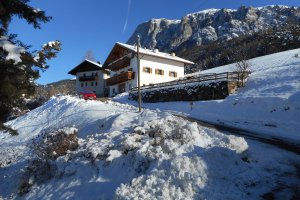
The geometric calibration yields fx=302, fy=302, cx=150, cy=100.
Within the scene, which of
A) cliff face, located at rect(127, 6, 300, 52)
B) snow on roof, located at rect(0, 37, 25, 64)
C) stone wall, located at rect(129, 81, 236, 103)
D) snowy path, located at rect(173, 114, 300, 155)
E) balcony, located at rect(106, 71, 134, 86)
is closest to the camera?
snow on roof, located at rect(0, 37, 25, 64)

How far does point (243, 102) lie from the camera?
2502cm

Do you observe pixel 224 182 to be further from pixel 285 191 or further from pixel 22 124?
pixel 22 124

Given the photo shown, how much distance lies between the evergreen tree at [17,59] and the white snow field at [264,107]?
1227 centimetres

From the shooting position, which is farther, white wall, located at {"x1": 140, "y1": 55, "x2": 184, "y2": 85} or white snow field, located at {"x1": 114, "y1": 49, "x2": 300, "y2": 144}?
white wall, located at {"x1": 140, "y1": 55, "x2": 184, "y2": 85}

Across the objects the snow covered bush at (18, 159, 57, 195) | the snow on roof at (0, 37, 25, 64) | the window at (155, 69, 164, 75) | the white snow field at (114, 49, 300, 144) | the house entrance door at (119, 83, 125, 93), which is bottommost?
the snow covered bush at (18, 159, 57, 195)

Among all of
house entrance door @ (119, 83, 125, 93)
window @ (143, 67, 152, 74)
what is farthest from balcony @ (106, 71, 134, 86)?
window @ (143, 67, 152, 74)

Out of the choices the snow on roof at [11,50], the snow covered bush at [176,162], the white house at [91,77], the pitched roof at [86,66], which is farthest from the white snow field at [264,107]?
the pitched roof at [86,66]

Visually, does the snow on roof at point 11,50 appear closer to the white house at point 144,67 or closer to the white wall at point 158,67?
→ the white house at point 144,67

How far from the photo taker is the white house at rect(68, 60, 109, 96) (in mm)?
70750

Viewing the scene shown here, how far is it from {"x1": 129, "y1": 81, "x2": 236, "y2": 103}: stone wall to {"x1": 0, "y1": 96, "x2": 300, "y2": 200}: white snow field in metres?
16.2

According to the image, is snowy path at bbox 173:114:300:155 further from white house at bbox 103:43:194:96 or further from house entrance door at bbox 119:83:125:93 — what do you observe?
house entrance door at bbox 119:83:125:93

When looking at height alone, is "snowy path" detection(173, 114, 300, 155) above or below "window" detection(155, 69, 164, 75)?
below

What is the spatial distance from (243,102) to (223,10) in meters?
176

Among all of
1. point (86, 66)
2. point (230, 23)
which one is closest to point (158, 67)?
point (86, 66)
